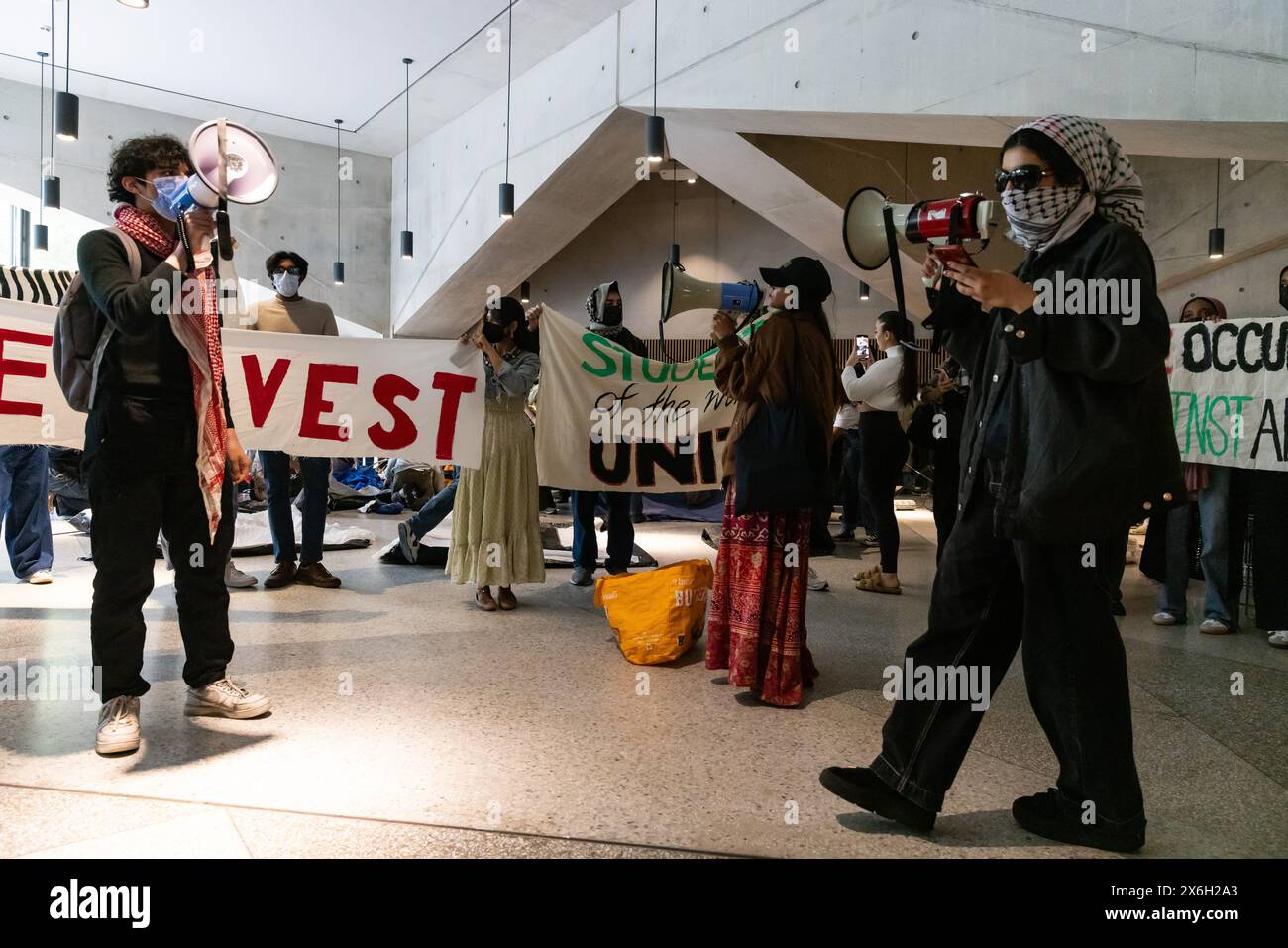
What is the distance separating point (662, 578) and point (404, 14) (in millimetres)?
8100

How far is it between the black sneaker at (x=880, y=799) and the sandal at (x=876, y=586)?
320 cm

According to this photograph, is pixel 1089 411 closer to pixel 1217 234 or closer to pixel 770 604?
pixel 770 604

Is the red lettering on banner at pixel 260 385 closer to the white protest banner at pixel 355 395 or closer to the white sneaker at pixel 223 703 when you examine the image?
the white protest banner at pixel 355 395

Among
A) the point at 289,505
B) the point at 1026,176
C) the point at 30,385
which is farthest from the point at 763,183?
the point at 1026,176

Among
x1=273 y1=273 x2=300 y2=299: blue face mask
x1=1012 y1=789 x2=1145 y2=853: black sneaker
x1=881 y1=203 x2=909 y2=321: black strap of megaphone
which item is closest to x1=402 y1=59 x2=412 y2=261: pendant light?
x1=273 y1=273 x2=300 y2=299: blue face mask

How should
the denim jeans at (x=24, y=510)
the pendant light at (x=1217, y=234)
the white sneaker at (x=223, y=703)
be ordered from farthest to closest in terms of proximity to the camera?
the pendant light at (x=1217, y=234), the denim jeans at (x=24, y=510), the white sneaker at (x=223, y=703)

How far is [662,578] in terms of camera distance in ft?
11.7

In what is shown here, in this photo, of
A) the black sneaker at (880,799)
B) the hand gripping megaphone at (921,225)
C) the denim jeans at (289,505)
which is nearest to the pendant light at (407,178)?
the denim jeans at (289,505)

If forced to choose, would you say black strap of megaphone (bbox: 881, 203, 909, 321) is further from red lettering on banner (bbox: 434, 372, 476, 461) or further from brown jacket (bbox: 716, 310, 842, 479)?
red lettering on banner (bbox: 434, 372, 476, 461)

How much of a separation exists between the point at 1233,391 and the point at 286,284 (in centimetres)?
472

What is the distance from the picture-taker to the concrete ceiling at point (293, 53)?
9.31 meters

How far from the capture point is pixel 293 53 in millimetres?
10539

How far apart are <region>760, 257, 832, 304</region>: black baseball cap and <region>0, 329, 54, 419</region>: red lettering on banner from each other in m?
3.19

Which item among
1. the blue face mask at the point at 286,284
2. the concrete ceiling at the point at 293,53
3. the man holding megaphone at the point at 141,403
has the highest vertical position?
the concrete ceiling at the point at 293,53
